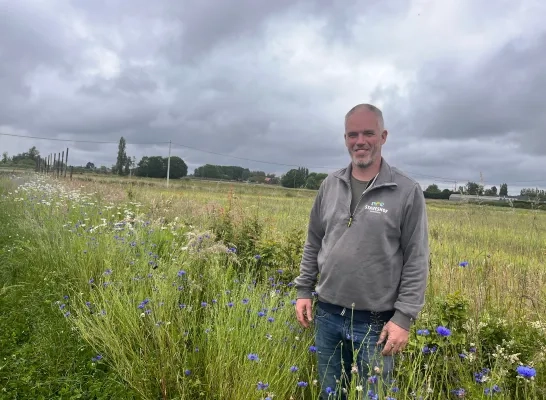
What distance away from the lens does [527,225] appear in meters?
6.97

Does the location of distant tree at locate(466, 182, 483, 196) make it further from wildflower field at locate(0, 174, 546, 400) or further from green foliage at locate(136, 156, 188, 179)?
green foliage at locate(136, 156, 188, 179)

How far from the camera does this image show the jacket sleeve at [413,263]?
7.37 feet

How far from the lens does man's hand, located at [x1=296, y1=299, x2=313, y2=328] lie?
278 centimetres

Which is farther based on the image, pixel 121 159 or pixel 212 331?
pixel 121 159

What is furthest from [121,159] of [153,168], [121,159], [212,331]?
[212,331]

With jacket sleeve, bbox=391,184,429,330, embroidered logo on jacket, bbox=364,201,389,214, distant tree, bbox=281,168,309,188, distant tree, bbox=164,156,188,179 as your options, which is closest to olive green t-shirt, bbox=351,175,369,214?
embroidered logo on jacket, bbox=364,201,389,214

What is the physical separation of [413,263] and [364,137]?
820 mm

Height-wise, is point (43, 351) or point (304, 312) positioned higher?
point (304, 312)

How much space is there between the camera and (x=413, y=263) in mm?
2295

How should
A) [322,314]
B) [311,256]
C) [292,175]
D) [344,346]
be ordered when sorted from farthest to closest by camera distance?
[292,175], [311,256], [322,314], [344,346]

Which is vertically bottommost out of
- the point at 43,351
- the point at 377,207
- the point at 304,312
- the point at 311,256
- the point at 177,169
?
the point at 43,351

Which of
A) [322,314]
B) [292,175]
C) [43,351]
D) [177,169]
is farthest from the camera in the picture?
[177,169]

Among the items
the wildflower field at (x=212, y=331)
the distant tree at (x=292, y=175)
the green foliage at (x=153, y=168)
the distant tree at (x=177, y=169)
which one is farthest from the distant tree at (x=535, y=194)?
the distant tree at (x=177, y=169)

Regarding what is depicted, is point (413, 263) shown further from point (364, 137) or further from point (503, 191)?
point (503, 191)
